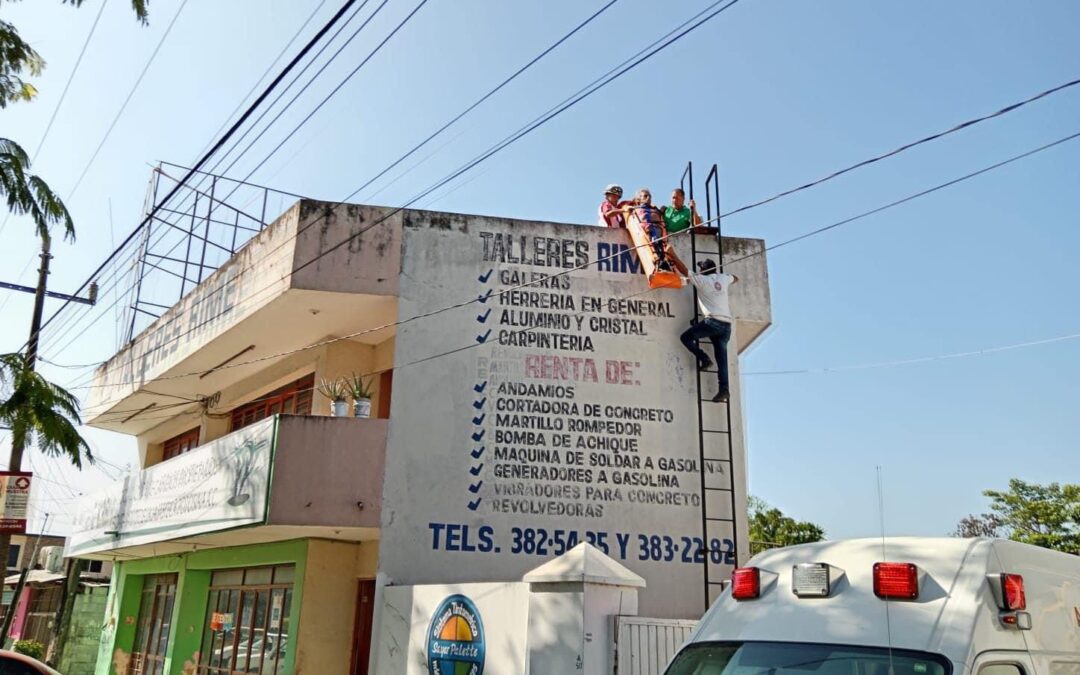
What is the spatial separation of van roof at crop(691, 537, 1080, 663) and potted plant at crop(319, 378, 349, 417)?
766 centimetres

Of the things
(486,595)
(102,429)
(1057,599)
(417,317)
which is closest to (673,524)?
(486,595)

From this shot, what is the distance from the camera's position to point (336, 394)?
40.2 ft

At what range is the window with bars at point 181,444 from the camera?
19.3m

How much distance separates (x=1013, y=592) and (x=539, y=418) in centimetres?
770

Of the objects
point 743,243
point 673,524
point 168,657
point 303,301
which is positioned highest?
point 743,243

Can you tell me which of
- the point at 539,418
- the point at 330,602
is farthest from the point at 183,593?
the point at 539,418

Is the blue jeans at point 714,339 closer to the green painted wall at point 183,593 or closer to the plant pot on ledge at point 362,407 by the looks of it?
the plant pot on ledge at point 362,407

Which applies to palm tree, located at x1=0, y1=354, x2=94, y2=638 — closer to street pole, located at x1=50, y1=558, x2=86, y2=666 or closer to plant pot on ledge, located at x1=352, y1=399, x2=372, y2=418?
plant pot on ledge, located at x1=352, y1=399, x2=372, y2=418

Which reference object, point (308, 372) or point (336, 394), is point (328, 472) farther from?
point (308, 372)

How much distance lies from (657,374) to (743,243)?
101 inches

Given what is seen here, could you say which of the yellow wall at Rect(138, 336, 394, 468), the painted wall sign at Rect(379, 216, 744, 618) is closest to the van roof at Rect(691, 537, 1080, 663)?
the painted wall sign at Rect(379, 216, 744, 618)

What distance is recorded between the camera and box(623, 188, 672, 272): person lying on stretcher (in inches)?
474

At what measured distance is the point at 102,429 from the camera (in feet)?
69.3

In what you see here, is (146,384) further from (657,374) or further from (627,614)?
(627,614)
